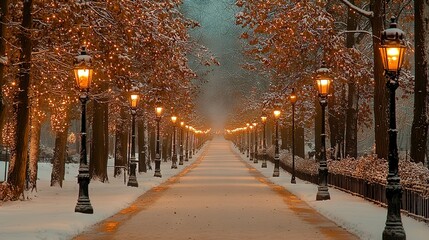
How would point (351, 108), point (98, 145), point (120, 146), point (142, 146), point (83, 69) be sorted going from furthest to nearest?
point (142, 146) → point (120, 146) → point (351, 108) → point (98, 145) → point (83, 69)

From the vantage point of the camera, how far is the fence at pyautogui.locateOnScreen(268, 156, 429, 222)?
1998 cm

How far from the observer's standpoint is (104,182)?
40.1 m

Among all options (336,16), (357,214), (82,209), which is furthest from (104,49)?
(336,16)

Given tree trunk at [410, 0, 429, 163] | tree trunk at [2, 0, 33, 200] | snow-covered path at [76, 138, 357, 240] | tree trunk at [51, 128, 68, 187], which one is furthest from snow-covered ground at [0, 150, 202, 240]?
tree trunk at [410, 0, 429, 163]

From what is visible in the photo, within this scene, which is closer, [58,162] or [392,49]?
[392,49]

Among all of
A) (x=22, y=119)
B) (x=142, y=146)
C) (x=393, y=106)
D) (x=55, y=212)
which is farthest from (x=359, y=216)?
(x=142, y=146)

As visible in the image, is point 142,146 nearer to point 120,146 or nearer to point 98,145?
point 120,146

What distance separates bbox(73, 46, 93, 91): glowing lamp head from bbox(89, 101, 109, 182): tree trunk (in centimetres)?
1506

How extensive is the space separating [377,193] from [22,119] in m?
11.5

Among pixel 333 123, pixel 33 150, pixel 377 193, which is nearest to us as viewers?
pixel 377 193

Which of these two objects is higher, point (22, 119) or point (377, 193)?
point (22, 119)

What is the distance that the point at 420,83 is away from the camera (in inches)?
1063

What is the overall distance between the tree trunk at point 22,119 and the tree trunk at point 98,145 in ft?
40.6

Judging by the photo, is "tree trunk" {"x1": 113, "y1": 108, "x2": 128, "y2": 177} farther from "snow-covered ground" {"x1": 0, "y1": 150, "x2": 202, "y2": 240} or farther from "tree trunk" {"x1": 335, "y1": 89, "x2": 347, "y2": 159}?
"tree trunk" {"x1": 335, "y1": 89, "x2": 347, "y2": 159}
